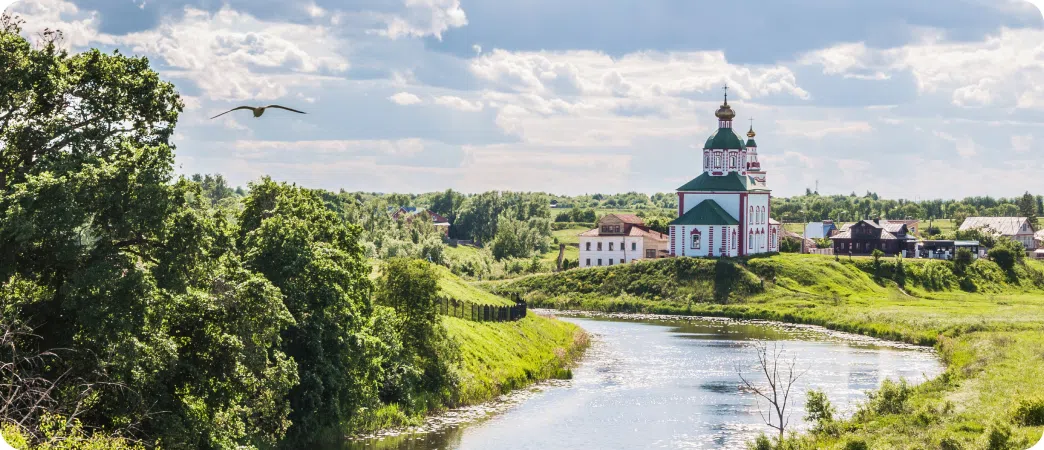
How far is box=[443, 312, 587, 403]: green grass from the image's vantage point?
45134mm

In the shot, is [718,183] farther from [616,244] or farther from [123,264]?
[123,264]

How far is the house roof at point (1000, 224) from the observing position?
475ft

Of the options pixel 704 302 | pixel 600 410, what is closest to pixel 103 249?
pixel 600 410

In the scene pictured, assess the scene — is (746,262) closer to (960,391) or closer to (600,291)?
(600,291)

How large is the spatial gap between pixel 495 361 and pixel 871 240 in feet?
277

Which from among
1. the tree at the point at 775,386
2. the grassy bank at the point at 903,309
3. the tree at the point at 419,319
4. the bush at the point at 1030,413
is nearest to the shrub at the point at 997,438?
the grassy bank at the point at 903,309

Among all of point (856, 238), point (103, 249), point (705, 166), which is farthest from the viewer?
point (856, 238)

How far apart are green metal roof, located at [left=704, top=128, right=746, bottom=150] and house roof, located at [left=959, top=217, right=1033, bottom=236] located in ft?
156

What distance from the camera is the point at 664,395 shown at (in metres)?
46.2

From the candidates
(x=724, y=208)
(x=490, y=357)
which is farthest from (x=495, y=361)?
(x=724, y=208)

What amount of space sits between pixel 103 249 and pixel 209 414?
5.03m

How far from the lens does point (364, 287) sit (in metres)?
37.2

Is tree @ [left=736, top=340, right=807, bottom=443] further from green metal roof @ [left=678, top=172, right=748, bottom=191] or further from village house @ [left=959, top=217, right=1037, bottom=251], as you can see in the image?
village house @ [left=959, top=217, right=1037, bottom=251]

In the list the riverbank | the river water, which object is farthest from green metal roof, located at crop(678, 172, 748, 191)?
the riverbank
